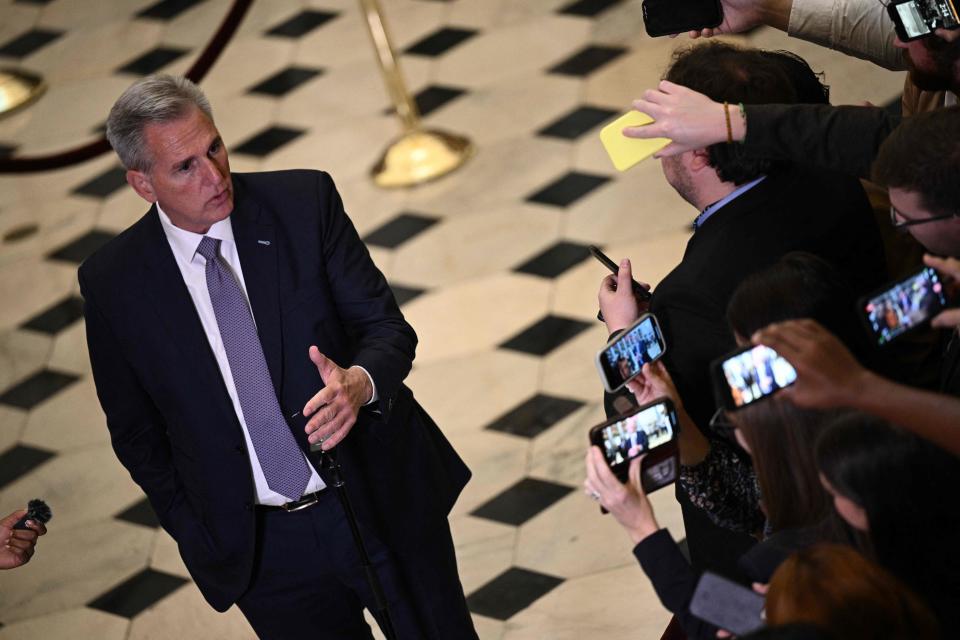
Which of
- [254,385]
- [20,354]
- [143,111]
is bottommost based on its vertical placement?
[20,354]

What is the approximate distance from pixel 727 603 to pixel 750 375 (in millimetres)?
407

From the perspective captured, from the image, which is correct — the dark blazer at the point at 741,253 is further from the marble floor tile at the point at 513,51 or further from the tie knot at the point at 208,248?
the marble floor tile at the point at 513,51

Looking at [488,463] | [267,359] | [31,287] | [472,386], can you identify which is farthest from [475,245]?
[267,359]

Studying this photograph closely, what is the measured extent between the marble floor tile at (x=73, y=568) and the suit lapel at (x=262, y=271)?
7.03 ft

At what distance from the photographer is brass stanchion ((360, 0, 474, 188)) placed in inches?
270

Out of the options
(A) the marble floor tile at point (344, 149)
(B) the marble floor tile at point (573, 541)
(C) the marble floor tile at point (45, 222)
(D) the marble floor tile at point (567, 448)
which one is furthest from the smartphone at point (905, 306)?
(C) the marble floor tile at point (45, 222)

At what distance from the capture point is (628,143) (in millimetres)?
3143

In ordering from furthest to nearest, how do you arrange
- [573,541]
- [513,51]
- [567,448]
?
[513,51] → [567,448] → [573,541]

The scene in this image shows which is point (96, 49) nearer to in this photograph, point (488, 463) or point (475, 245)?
point (475, 245)

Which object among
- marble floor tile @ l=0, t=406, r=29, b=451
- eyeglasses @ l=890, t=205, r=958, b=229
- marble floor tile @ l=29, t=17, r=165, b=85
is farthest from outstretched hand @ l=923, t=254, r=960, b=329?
marble floor tile @ l=29, t=17, r=165, b=85

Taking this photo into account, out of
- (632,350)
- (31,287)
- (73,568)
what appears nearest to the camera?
(632,350)

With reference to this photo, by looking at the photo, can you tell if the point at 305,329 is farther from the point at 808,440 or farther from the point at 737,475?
the point at 808,440

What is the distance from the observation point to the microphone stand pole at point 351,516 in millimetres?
3273

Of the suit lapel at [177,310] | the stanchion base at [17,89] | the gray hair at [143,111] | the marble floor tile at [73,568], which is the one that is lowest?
the marble floor tile at [73,568]
